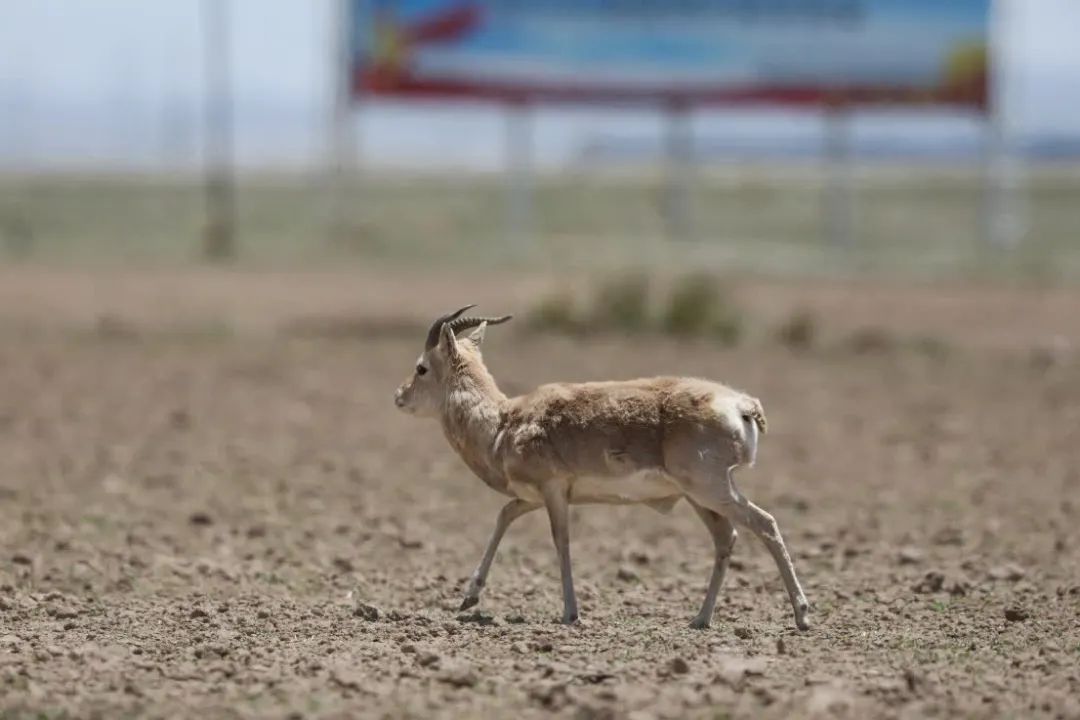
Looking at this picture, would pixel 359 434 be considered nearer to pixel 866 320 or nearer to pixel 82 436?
pixel 82 436

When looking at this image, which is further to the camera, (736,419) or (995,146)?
(995,146)

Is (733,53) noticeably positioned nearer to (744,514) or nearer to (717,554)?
(717,554)

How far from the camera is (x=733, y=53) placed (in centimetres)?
4609

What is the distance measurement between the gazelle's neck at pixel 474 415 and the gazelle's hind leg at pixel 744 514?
A: 1.21 m

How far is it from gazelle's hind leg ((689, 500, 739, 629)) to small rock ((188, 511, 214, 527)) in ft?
15.0

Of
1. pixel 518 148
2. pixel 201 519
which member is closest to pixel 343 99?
pixel 518 148

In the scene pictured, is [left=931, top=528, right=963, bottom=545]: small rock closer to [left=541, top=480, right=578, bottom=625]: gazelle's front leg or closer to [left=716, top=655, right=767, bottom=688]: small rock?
[left=541, top=480, right=578, bottom=625]: gazelle's front leg

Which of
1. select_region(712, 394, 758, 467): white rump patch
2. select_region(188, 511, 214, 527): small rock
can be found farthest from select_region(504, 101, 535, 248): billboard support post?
select_region(712, 394, 758, 467): white rump patch

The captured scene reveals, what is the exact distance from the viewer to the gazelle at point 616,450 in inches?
397

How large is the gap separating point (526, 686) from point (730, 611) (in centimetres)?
259

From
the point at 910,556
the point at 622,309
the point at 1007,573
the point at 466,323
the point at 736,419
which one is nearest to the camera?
the point at 736,419

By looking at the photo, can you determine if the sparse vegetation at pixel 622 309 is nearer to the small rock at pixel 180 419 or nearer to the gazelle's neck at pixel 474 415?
the small rock at pixel 180 419

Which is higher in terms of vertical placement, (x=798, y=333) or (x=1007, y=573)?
(x=1007, y=573)

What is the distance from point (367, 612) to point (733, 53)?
3691 cm
